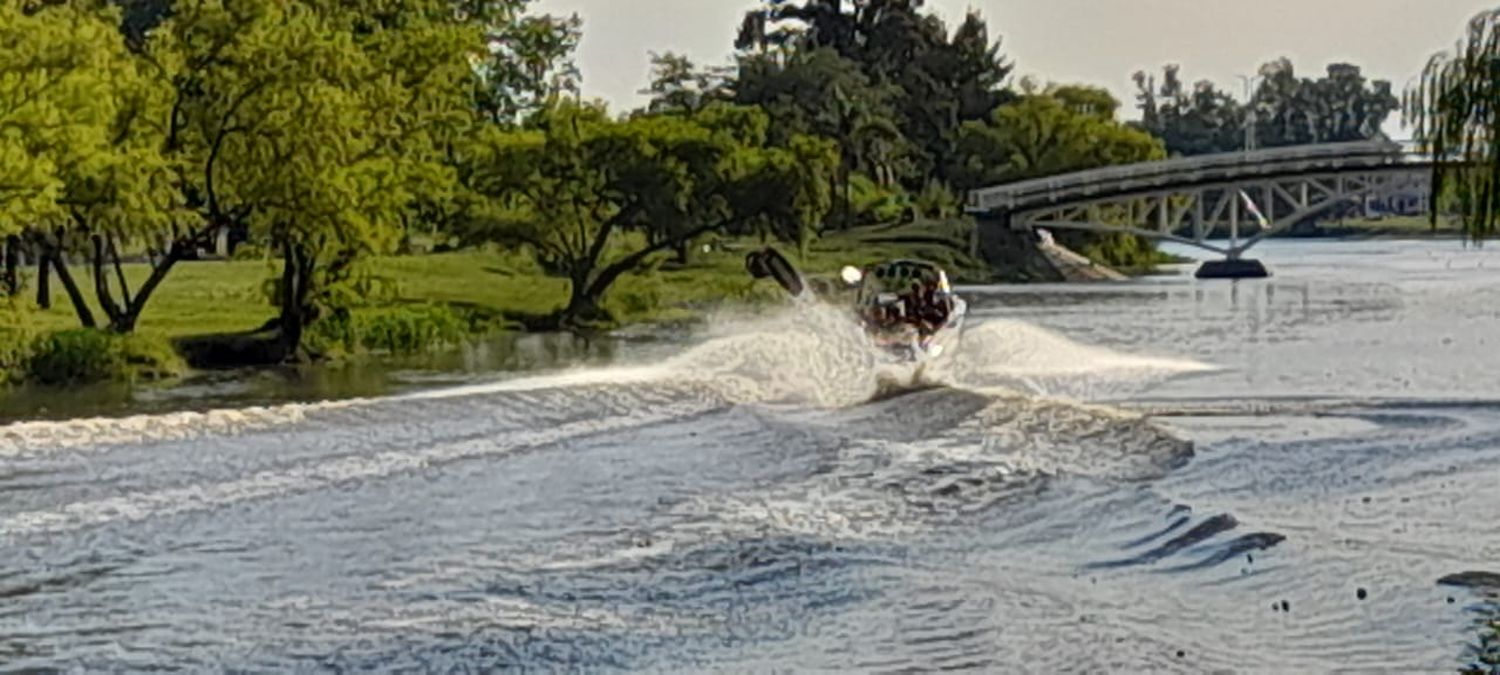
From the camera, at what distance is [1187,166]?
101000mm

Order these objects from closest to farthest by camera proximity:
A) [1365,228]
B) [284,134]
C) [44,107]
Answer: [44,107] → [284,134] → [1365,228]

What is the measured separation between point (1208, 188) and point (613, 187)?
43.9 meters

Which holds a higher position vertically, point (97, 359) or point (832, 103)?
point (832, 103)

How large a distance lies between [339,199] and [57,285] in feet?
66.6

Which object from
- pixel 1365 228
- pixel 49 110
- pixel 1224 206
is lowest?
pixel 1365 228

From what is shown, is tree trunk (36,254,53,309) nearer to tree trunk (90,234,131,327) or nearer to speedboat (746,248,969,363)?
tree trunk (90,234,131,327)

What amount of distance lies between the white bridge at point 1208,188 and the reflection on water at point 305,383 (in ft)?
150

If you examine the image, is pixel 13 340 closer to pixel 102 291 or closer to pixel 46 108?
pixel 46 108

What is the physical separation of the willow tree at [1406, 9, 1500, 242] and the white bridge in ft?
228

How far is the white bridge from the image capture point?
311 ft

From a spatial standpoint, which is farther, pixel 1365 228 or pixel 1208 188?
pixel 1365 228

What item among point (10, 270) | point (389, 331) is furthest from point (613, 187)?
point (10, 270)

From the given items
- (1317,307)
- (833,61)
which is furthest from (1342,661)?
(833,61)

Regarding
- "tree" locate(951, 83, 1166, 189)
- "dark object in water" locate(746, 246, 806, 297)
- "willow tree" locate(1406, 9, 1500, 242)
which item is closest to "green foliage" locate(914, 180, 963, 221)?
"tree" locate(951, 83, 1166, 189)
